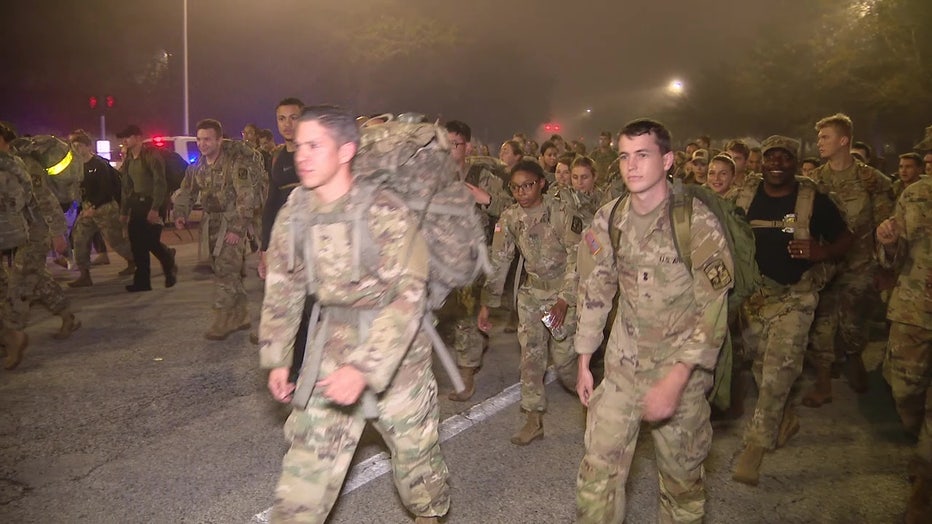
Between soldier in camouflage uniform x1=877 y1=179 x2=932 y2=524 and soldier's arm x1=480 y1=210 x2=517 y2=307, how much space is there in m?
2.64

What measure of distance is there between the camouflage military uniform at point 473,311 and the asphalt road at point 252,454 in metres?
0.36

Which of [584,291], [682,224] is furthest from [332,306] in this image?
[682,224]

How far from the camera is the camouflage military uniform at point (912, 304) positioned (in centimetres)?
488

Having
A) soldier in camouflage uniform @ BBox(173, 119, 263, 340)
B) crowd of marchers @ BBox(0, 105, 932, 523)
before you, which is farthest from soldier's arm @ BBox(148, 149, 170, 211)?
soldier in camouflage uniform @ BBox(173, 119, 263, 340)

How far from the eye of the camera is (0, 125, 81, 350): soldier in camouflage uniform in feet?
22.2

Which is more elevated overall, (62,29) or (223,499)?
(62,29)

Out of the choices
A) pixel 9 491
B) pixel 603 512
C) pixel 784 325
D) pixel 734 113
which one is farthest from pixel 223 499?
pixel 734 113

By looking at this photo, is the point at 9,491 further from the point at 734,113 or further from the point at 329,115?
the point at 734,113

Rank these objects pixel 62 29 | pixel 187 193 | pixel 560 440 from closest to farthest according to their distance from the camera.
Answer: pixel 560 440 → pixel 187 193 → pixel 62 29

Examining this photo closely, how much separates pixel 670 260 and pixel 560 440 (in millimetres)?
2398

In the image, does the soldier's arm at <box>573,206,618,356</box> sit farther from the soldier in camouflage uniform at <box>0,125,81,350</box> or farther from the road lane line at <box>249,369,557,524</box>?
the soldier in camouflage uniform at <box>0,125,81,350</box>

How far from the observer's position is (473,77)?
54.3 metres

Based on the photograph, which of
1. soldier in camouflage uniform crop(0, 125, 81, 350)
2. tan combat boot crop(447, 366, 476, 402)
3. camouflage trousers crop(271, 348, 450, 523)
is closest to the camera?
camouflage trousers crop(271, 348, 450, 523)

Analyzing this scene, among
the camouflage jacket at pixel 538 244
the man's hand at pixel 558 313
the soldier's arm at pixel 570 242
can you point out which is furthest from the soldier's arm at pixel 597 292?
the camouflage jacket at pixel 538 244
